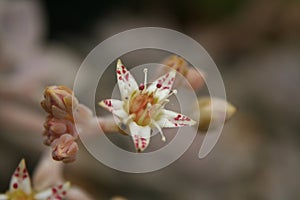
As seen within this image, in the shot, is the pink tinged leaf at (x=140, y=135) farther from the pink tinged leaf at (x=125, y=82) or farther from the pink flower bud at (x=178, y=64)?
the pink flower bud at (x=178, y=64)

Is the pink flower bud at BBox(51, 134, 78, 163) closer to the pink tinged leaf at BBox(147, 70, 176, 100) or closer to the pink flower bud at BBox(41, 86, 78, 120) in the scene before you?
the pink flower bud at BBox(41, 86, 78, 120)

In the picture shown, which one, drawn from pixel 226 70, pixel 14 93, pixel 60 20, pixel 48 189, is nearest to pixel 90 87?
pixel 14 93

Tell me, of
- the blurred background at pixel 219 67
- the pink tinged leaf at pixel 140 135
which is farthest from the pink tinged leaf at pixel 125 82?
the blurred background at pixel 219 67

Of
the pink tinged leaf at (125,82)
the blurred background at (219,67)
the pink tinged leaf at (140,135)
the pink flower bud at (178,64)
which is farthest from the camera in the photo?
the blurred background at (219,67)

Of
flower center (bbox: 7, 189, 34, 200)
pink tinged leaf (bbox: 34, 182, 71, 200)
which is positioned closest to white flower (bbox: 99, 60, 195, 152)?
pink tinged leaf (bbox: 34, 182, 71, 200)

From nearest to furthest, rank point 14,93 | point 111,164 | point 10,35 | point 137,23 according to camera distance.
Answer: point 111,164
point 14,93
point 10,35
point 137,23

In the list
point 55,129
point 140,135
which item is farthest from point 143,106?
point 55,129

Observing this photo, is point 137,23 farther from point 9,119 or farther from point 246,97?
point 9,119

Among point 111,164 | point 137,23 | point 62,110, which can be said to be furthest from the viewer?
point 137,23
